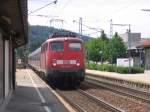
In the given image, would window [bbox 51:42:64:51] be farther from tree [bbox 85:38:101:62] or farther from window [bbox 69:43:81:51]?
tree [bbox 85:38:101:62]

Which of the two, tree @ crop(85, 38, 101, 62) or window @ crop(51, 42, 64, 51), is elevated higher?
tree @ crop(85, 38, 101, 62)

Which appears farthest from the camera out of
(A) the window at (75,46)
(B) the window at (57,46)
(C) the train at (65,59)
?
(B) the window at (57,46)

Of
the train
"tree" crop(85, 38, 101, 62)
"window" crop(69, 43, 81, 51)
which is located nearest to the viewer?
the train

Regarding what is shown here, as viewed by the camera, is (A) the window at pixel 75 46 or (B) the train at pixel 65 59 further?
(A) the window at pixel 75 46

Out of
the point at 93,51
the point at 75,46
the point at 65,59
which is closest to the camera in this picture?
the point at 65,59

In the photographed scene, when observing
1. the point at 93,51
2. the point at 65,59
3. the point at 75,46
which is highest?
the point at 93,51

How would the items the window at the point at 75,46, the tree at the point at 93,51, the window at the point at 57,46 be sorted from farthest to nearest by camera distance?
the tree at the point at 93,51
the window at the point at 57,46
the window at the point at 75,46

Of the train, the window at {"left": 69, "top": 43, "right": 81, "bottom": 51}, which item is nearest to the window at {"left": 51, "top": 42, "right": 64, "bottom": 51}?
the train

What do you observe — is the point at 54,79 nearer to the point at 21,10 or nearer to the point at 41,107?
the point at 41,107

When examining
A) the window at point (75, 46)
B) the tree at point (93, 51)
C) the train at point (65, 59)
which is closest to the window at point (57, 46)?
the train at point (65, 59)

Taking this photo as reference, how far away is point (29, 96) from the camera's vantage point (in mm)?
23297

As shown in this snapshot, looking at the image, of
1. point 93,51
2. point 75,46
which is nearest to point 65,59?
point 75,46

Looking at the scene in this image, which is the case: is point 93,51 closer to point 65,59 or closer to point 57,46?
point 57,46

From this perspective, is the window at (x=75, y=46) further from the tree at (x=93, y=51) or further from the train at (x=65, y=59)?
the tree at (x=93, y=51)
